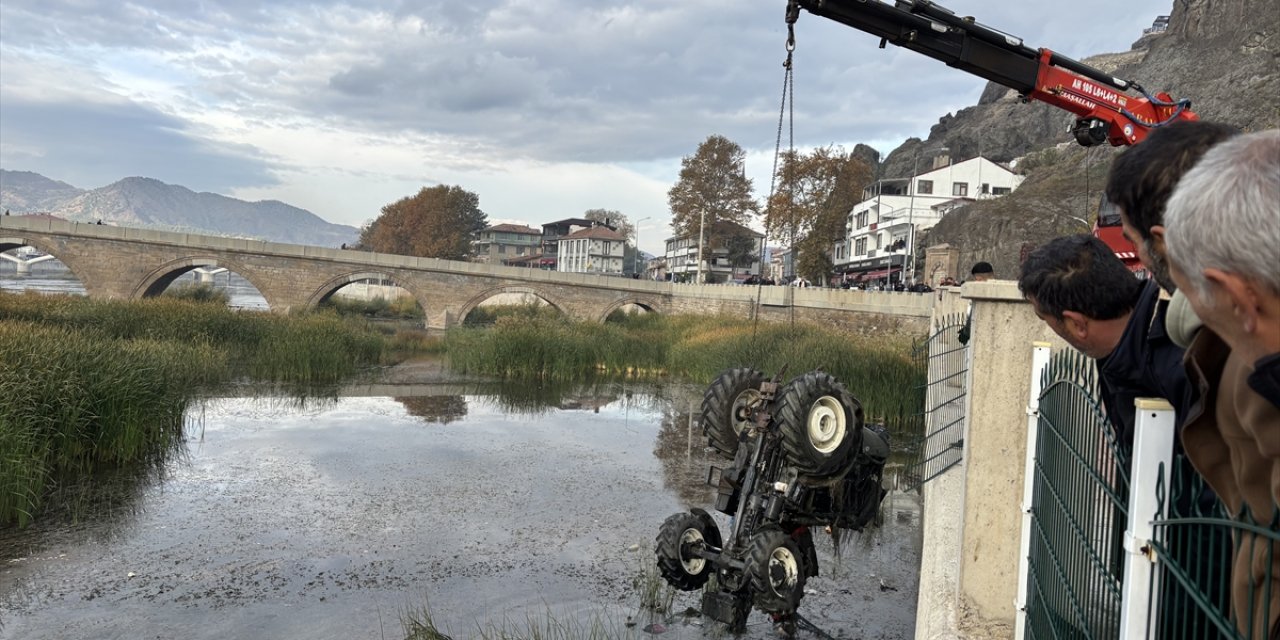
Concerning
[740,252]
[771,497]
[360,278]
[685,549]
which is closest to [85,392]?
[685,549]

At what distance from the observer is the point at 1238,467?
114 cm

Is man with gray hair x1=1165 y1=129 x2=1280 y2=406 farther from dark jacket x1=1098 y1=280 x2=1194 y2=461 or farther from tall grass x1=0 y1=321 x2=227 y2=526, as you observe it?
tall grass x1=0 y1=321 x2=227 y2=526

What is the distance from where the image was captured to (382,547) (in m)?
6.31

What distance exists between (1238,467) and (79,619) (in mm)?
5519

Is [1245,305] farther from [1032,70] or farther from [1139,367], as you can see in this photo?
[1032,70]

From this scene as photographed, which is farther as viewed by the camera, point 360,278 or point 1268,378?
point 360,278

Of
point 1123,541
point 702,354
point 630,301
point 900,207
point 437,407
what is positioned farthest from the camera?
point 900,207

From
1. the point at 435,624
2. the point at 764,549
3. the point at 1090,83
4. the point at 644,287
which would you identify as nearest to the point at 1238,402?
the point at 764,549

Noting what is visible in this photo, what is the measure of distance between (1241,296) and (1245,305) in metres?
0.01

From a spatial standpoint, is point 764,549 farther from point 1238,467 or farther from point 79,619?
point 79,619

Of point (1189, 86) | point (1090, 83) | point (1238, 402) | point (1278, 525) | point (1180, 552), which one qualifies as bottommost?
point (1180, 552)

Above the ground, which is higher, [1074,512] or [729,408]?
[1074,512]

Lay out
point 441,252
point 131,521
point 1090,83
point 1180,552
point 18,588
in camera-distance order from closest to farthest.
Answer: point 1180,552
point 18,588
point 131,521
point 1090,83
point 441,252

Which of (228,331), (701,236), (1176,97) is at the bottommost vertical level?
(228,331)
